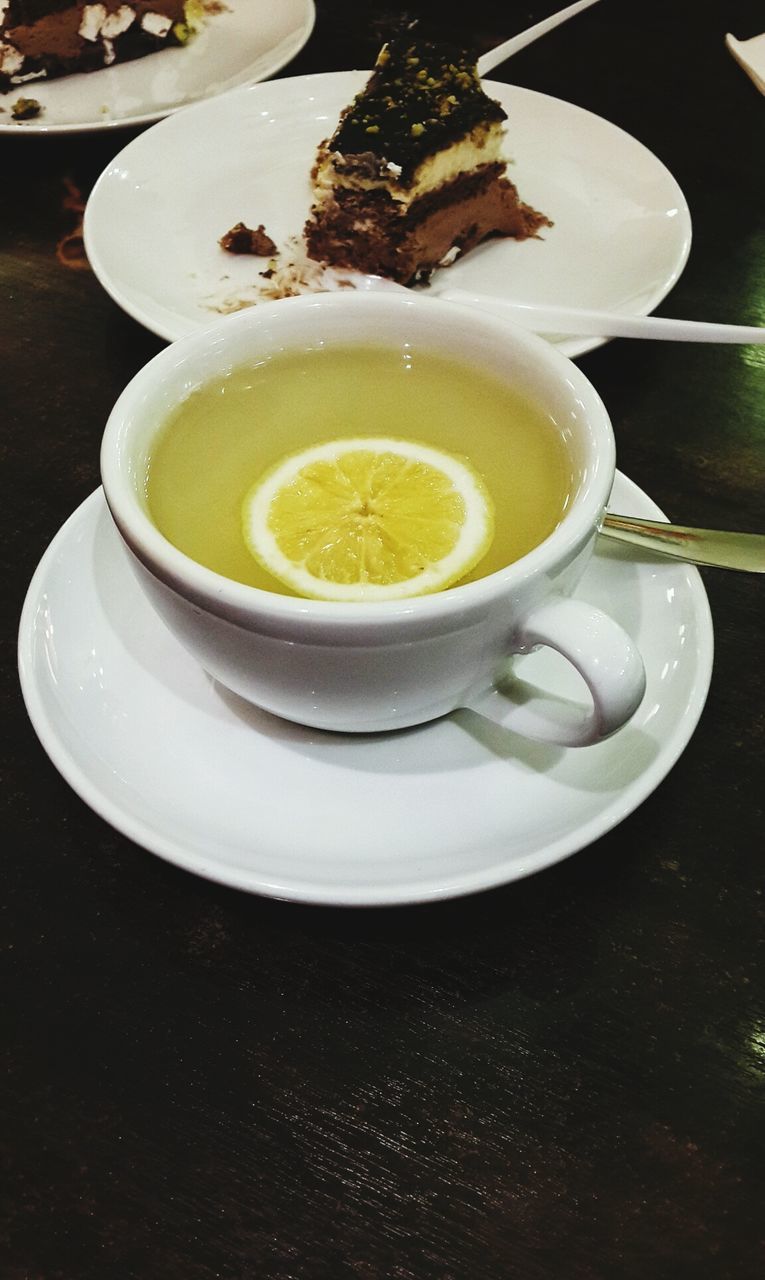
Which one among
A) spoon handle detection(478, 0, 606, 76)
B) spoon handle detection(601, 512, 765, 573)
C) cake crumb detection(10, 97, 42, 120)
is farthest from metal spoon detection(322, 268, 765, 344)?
cake crumb detection(10, 97, 42, 120)

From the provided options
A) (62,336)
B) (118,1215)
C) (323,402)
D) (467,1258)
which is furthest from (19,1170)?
(62,336)

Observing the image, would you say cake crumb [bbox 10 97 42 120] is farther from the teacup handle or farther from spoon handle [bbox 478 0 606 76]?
the teacup handle

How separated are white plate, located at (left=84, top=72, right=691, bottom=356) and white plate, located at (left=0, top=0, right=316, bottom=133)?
19cm

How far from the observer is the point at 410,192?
1.45 m

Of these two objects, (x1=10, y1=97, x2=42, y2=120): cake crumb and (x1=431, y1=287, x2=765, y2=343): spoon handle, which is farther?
(x1=10, y1=97, x2=42, y2=120): cake crumb

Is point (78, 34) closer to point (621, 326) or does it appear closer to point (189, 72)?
point (189, 72)

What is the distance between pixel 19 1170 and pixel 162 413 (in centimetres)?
55

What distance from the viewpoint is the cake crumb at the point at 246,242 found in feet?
4.67

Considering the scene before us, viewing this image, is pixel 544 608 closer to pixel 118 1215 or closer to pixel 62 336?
pixel 118 1215

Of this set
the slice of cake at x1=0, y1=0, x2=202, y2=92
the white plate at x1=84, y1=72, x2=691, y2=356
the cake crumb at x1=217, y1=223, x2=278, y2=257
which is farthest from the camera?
the slice of cake at x1=0, y1=0, x2=202, y2=92

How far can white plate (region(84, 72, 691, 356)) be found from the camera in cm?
132

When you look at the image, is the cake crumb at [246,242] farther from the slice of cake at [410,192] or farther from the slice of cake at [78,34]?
the slice of cake at [78,34]

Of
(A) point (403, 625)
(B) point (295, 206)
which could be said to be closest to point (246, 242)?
(B) point (295, 206)

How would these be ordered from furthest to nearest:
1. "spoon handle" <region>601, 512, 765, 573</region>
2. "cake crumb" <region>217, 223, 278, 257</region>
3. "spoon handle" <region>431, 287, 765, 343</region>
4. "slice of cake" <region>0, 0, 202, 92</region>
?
1. "slice of cake" <region>0, 0, 202, 92</region>
2. "cake crumb" <region>217, 223, 278, 257</region>
3. "spoon handle" <region>431, 287, 765, 343</region>
4. "spoon handle" <region>601, 512, 765, 573</region>
